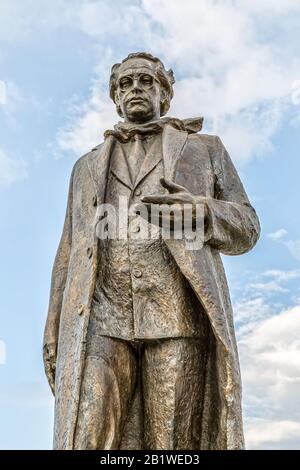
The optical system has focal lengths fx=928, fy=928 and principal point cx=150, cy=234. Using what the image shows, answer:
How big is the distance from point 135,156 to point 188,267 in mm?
1431

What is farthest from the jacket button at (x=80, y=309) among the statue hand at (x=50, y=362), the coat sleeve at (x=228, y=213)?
the coat sleeve at (x=228, y=213)

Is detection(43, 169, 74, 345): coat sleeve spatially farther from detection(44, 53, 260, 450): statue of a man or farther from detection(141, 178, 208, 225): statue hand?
detection(141, 178, 208, 225): statue hand

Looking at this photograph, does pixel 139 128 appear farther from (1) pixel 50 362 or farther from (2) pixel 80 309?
(1) pixel 50 362

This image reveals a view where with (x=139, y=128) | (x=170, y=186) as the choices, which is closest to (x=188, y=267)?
(x=170, y=186)

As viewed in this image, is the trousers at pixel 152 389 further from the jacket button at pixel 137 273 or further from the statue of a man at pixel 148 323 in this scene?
the jacket button at pixel 137 273

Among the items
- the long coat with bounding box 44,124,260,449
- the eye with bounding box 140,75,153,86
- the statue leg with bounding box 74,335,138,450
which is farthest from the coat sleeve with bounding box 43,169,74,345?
the eye with bounding box 140,75,153,86

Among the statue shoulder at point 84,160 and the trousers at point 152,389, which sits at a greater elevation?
the statue shoulder at point 84,160

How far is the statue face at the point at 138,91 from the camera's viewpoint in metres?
8.95

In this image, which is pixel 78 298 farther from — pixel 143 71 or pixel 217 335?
pixel 143 71

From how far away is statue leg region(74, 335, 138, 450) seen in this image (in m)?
7.41

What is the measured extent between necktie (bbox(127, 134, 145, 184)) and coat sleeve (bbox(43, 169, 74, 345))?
750mm
